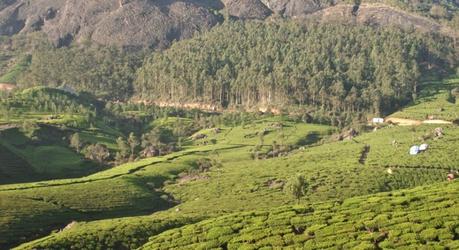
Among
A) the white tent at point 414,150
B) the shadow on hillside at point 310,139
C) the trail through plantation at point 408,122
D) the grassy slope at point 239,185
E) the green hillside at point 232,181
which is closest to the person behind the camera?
the green hillside at point 232,181

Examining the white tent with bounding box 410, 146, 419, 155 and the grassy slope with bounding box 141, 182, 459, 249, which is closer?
the grassy slope with bounding box 141, 182, 459, 249

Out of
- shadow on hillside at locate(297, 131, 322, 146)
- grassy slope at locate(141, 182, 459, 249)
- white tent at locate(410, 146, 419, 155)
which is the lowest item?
shadow on hillside at locate(297, 131, 322, 146)

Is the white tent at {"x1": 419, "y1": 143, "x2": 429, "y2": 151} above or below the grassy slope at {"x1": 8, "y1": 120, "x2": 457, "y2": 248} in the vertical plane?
above

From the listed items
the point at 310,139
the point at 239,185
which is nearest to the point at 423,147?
the point at 310,139

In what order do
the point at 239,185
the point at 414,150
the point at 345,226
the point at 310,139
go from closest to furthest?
1. the point at 345,226
2. the point at 239,185
3. the point at 414,150
4. the point at 310,139

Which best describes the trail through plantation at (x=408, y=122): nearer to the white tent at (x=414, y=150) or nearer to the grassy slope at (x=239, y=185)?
the grassy slope at (x=239, y=185)

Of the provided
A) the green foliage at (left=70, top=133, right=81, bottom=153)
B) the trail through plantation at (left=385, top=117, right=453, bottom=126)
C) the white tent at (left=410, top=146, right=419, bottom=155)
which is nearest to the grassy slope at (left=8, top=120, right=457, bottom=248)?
the white tent at (left=410, top=146, right=419, bottom=155)

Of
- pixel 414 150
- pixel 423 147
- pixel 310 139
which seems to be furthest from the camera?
pixel 310 139

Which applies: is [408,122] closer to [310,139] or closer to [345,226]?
[310,139]

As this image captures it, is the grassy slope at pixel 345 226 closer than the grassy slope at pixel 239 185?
Yes

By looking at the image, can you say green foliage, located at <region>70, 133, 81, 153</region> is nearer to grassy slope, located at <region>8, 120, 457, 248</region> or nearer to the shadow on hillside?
grassy slope, located at <region>8, 120, 457, 248</region>

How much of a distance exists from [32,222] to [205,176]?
155ft

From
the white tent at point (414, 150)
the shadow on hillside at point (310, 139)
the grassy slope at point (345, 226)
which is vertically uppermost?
the grassy slope at point (345, 226)

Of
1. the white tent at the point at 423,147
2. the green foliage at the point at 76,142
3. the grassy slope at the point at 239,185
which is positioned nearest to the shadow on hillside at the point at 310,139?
the grassy slope at the point at 239,185
